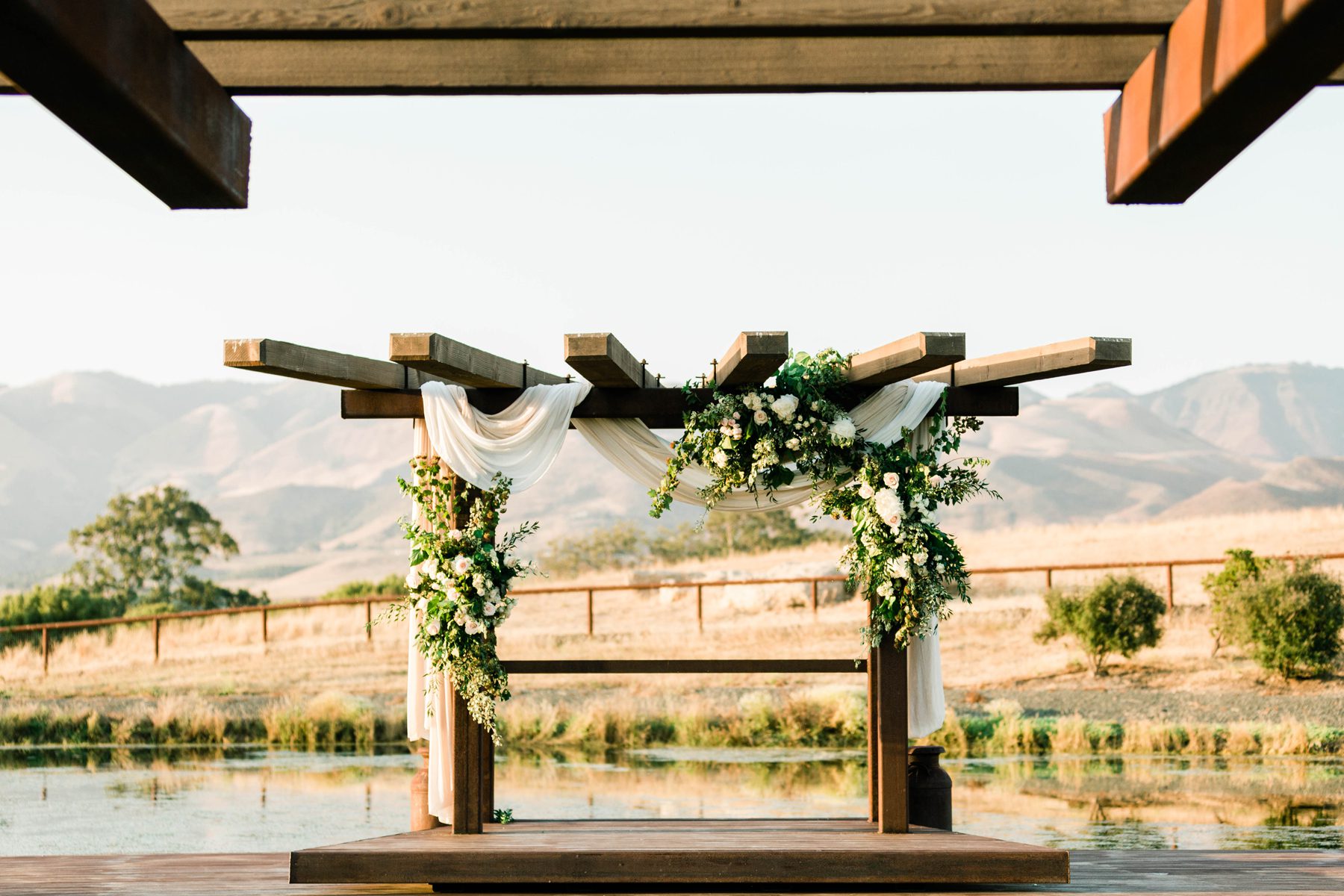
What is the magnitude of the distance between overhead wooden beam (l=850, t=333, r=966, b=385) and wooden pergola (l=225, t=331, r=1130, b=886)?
1 centimetres

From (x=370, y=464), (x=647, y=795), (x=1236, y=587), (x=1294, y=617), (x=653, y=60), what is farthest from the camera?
(x=370, y=464)

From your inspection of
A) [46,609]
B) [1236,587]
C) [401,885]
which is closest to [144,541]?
[46,609]

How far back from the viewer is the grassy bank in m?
14.3

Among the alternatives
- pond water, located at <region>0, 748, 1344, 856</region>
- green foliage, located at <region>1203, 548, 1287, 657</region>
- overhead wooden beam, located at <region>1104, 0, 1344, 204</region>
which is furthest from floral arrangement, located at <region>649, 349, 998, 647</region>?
green foliage, located at <region>1203, 548, 1287, 657</region>

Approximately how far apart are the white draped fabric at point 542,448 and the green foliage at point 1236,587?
1127 cm

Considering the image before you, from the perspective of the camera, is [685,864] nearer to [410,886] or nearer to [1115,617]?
[410,886]

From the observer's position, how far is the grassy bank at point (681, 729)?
14293 mm

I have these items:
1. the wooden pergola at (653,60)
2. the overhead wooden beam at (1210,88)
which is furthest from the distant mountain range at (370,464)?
the overhead wooden beam at (1210,88)

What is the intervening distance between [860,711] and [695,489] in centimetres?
923

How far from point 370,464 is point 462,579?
130 metres

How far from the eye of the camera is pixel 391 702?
57.4ft

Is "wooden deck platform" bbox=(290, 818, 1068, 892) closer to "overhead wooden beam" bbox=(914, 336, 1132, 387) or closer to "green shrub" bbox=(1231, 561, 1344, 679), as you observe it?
"overhead wooden beam" bbox=(914, 336, 1132, 387)

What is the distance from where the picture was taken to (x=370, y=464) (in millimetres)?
133125

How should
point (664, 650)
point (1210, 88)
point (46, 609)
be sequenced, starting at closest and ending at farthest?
point (1210, 88) → point (664, 650) → point (46, 609)
